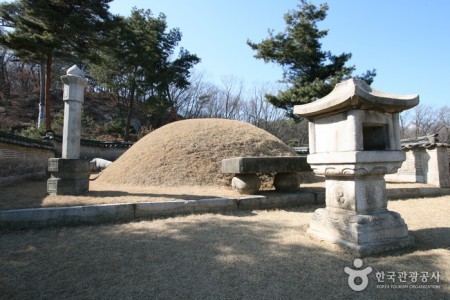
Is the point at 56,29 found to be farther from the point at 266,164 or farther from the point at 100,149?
the point at 266,164

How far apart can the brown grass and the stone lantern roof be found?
5.38ft

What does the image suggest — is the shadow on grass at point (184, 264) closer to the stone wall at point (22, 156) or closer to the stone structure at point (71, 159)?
the stone structure at point (71, 159)

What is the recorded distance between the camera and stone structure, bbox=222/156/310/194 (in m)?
5.10

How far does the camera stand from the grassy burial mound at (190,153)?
22.8ft

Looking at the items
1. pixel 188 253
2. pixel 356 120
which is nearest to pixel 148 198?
pixel 188 253

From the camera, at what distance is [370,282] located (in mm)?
2199

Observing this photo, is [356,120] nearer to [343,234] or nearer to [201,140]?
[343,234]

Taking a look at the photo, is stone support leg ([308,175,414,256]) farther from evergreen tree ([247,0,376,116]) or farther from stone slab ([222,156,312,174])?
evergreen tree ([247,0,376,116])

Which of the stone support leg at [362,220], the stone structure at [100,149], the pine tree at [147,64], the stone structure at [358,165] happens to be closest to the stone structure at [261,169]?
the stone structure at [358,165]

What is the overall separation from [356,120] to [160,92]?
712 inches

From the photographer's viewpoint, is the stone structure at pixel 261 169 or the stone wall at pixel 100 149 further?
the stone wall at pixel 100 149

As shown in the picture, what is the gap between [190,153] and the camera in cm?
779

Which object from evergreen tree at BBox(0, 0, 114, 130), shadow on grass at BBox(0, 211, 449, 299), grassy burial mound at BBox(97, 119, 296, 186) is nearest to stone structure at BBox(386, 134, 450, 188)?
grassy burial mound at BBox(97, 119, 296, 186)

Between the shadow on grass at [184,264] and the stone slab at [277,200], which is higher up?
the stone slab at [277,200]
